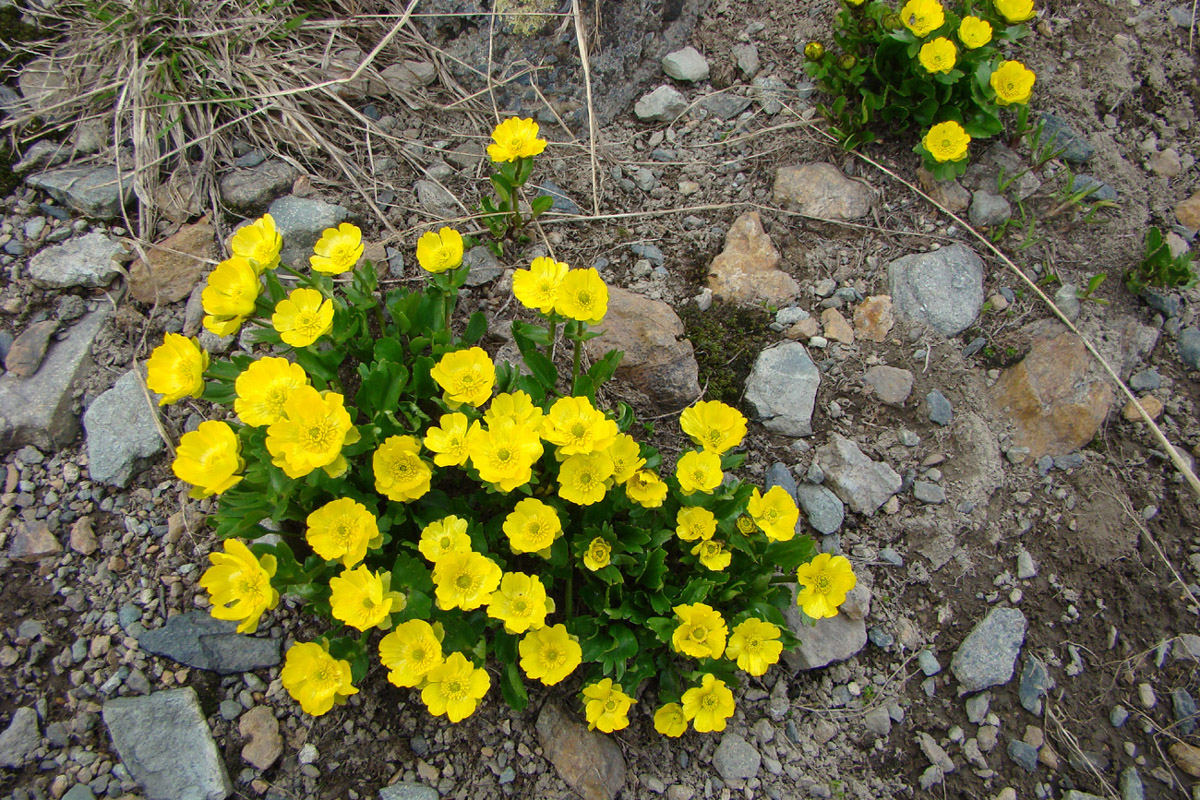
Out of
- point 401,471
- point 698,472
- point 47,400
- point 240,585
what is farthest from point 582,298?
point 47,400

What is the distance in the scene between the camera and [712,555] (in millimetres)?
2771

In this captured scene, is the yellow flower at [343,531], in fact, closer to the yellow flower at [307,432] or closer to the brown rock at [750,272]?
the yellow flower at [307,432]

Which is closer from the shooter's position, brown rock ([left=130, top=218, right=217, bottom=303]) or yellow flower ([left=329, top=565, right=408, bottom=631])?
yellow flower ([left=329, top=565, right=408, bottom=631])

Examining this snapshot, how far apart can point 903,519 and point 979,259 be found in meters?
1.46

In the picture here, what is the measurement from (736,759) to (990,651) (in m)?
1.14

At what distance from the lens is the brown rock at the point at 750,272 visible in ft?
12.0

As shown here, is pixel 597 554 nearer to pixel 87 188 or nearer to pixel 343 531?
pixel 343 531

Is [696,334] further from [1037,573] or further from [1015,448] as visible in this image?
[1037,573]

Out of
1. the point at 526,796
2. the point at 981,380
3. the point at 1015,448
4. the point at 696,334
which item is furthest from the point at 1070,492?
the point at 526,796

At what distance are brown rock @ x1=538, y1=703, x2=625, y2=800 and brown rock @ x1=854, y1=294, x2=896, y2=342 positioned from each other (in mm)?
2206

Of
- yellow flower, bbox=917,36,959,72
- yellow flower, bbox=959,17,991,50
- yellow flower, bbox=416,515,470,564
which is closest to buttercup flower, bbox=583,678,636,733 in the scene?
yellow flower, bbox=416,515,470,564

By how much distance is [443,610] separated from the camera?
8.77 ft

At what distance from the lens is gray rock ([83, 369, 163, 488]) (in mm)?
3123

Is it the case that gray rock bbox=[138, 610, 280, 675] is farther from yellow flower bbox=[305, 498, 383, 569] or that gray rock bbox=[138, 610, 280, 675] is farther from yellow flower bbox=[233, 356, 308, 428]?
yellow flower bbox=[233, 356, 308, 428]
